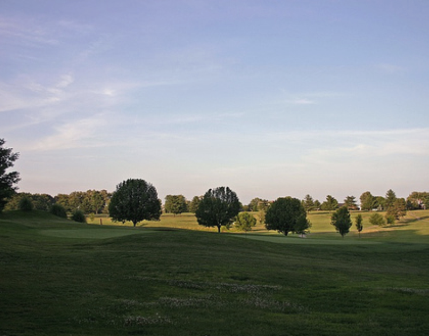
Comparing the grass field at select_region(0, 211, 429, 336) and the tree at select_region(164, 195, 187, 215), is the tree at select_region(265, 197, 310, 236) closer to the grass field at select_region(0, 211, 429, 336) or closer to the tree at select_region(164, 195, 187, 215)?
the grass field at select_region(0, 211, 429, 336)

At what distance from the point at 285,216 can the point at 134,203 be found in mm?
35399

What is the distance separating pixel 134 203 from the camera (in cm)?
9738

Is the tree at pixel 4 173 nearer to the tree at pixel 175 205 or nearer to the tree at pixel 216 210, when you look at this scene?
the tree at pixel 216 210

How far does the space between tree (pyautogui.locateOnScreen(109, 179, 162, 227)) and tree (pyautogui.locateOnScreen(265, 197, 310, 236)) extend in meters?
28.1

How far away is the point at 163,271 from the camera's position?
2491 cm

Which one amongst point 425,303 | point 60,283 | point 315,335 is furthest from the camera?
point 60,283

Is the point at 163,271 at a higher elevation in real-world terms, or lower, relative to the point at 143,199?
lower

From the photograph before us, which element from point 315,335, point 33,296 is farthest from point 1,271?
point 315,335

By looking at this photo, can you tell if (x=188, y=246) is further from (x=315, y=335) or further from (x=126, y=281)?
(x=315, y=335)

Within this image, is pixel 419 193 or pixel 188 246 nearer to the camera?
pixel 188 246

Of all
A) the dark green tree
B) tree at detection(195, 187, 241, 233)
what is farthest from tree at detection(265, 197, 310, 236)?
tree at detection(195, 187, 241, 233)

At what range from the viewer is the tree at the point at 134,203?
9688 cm

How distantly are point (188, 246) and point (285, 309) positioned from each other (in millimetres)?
21756

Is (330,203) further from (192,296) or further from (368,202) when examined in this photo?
(192,296)
